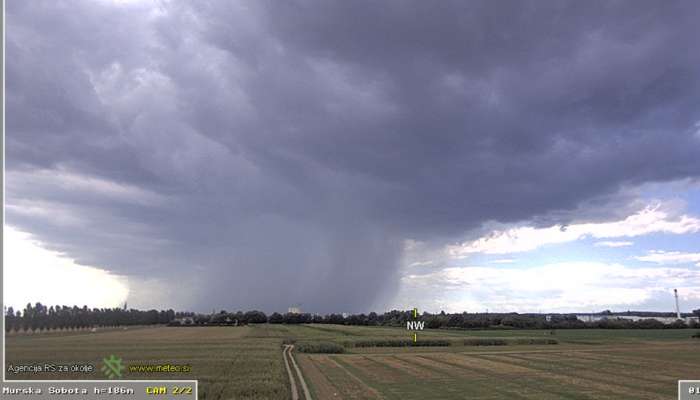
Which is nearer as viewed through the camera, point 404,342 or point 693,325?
point 404,342

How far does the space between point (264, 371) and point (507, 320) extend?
521ft

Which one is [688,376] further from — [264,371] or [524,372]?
[264,371]

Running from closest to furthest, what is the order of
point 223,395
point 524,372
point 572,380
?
point 223,395
point 572,380
point 524,372

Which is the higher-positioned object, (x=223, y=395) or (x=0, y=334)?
(x=0, y=334)

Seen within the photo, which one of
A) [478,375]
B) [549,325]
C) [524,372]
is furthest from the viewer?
[549,325]

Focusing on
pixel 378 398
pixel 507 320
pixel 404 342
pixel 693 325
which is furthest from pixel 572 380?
pixel 693 325

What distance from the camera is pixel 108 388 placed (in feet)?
74.7

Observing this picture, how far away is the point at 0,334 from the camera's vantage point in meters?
18.6

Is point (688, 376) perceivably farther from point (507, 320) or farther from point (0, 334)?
point (507, 320)

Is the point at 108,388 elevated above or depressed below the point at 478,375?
above

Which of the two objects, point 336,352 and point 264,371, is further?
point 336,352

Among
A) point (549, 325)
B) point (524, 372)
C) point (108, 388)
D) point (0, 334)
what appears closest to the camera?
point (0, 334)

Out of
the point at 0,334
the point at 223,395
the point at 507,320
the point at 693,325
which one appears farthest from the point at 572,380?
the point at 693,325

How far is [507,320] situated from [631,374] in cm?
14365
